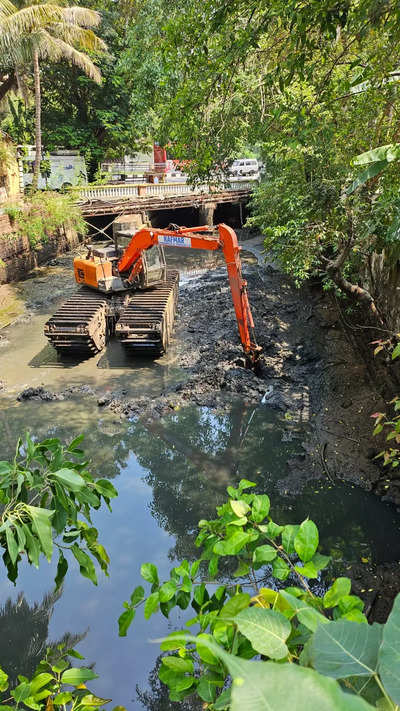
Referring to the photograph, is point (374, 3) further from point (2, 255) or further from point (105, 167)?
point (105, 167)

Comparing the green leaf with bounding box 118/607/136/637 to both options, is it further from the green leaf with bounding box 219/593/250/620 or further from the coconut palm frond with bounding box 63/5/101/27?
the coconut palm frond with bounding box 63/5/101/27

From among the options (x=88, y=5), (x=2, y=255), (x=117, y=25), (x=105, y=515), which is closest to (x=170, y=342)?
(x=105, y=515)

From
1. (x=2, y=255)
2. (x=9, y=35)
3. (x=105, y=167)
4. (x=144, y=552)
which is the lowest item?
(x=144, y=552)

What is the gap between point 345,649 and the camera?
3.64 ft

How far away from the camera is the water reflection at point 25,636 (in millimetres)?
5809

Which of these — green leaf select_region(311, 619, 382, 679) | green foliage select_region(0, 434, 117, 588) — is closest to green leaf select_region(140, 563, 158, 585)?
green foliage select_region(0, 434, 117, 588)

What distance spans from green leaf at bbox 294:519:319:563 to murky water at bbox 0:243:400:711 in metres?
4.46

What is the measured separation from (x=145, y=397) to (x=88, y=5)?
1105 inches

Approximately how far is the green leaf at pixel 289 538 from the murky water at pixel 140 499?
4365 mm

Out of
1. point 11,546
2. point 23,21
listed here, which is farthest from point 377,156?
point 23,21

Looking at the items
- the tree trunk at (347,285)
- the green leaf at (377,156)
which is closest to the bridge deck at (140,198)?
the tree trunk at (347,285)

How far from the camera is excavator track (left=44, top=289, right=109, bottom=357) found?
13266 mm

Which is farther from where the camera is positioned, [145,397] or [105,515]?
[145,397]

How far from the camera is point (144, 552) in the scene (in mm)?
7426
